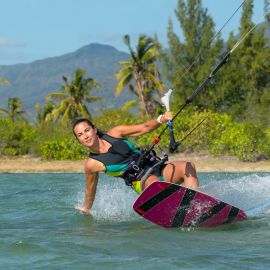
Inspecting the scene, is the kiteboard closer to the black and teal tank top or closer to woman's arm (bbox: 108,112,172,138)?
the black and teal tank top

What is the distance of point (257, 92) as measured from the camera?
3956cm

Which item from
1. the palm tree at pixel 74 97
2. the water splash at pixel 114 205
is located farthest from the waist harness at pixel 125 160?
the palm tree at pixel 74 97

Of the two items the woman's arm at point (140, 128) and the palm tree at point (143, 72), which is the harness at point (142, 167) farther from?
the palm tree at point (143, 72)

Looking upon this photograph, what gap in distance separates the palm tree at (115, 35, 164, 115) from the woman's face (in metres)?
36.6

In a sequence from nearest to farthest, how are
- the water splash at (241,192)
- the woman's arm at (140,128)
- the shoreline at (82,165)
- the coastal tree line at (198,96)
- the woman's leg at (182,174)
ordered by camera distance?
the woman's arm at (140,128) < the woman's leg at (182,174) < the water splash at (241,192) < the shoreline at (82,165) < the coastal tree line at (198,96)

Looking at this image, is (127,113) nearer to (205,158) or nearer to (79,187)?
(205,158)

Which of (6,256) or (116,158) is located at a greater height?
(116,158)

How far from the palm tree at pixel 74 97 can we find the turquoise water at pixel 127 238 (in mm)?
38254

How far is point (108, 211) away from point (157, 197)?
85.1 inches

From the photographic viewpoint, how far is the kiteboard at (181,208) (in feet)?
26.4

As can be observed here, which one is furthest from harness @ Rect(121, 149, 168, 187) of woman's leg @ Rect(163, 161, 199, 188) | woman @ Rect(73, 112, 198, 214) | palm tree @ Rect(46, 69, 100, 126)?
palm tree @ Rect(46, 69, 100, 126)

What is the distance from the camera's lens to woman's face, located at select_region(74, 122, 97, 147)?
8029 millimetres

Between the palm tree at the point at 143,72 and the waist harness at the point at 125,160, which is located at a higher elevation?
the palm tree at the point at 143,72

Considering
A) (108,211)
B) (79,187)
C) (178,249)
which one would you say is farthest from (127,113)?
(178,249)
